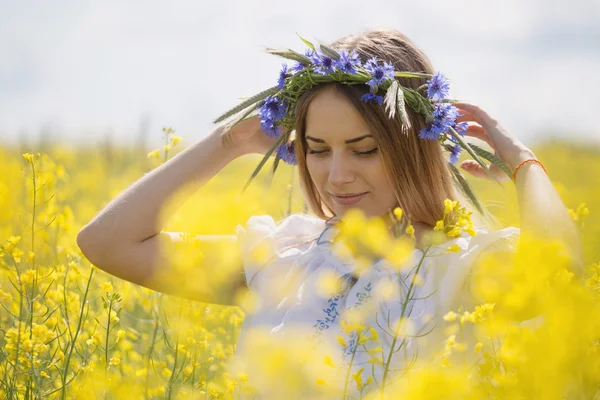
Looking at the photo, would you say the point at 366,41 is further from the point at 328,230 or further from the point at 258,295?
the point at 258,295

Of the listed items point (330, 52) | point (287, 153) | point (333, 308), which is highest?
point (330, 52)

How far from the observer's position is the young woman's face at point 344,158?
6.62 ft

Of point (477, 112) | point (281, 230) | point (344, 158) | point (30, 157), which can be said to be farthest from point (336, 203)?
point (30, 157)

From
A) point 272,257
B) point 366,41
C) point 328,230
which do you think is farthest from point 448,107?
Result: point 272,257

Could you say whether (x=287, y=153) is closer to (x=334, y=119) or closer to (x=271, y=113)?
(x=271, y=113)

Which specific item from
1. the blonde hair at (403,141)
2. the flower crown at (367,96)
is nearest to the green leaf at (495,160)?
the flower crown at (367,96)

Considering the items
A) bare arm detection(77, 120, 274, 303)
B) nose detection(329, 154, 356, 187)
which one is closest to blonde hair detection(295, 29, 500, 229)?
nose detection(329, 154, 356, 187)

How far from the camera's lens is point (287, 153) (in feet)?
7.68

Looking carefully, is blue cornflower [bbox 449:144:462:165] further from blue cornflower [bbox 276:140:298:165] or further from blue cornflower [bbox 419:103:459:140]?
blue cornflower [bbox 276:140:298:165]

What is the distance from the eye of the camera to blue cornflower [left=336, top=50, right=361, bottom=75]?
6.79 ft

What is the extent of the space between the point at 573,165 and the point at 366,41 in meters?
7.68

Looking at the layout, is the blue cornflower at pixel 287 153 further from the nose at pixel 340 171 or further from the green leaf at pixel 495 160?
the green leaf at pixel 495 160

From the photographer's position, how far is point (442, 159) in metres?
2.20

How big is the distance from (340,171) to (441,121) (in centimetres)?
34
